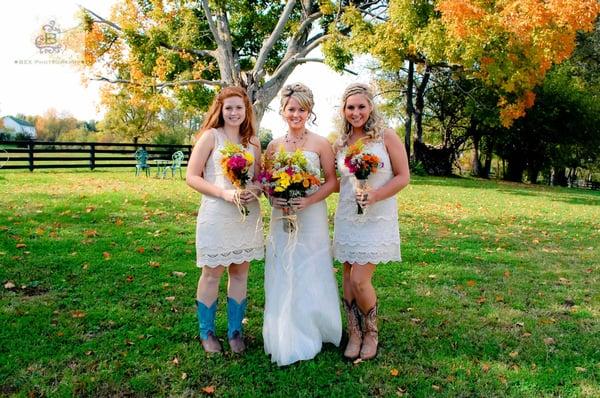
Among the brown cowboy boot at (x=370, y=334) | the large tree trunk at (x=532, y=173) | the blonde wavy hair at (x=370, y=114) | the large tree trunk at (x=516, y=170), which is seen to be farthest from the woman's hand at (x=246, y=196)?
the large tree trunk at (x=532, y=173)

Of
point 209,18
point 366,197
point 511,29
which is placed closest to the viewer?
point 366,197

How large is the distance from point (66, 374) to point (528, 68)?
59.8 ft

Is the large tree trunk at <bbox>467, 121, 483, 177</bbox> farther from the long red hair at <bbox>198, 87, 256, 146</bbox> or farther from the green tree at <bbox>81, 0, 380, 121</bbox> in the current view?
the long red hair at <bbox>198, 87, 256, 146</bbox>

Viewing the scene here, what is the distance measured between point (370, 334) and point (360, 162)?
5.05ft

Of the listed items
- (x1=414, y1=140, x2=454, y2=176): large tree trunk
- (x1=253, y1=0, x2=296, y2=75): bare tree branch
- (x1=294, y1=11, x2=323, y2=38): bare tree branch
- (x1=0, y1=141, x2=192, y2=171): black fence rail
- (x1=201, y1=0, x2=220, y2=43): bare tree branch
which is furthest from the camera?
(x1=414, y1=140, x2=454, y2=176): large tree trunk

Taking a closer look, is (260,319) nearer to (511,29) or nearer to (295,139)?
(295,139)

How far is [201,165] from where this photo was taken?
156 inches

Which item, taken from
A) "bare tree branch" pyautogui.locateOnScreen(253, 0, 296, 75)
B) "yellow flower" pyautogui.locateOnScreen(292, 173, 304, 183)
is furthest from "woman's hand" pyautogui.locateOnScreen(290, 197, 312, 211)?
"bare tree branch" pyautogui.locateOnScreen(253, 0, 296, 75)

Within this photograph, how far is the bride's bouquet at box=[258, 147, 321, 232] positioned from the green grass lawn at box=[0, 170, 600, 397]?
54.9 inches

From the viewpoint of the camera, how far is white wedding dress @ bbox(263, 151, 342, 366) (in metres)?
4.00

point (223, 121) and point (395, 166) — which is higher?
point (223, 121)

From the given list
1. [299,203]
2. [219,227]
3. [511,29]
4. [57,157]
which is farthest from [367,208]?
[57,157]

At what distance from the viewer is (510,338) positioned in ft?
15.0

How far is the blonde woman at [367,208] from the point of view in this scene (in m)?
3.92
